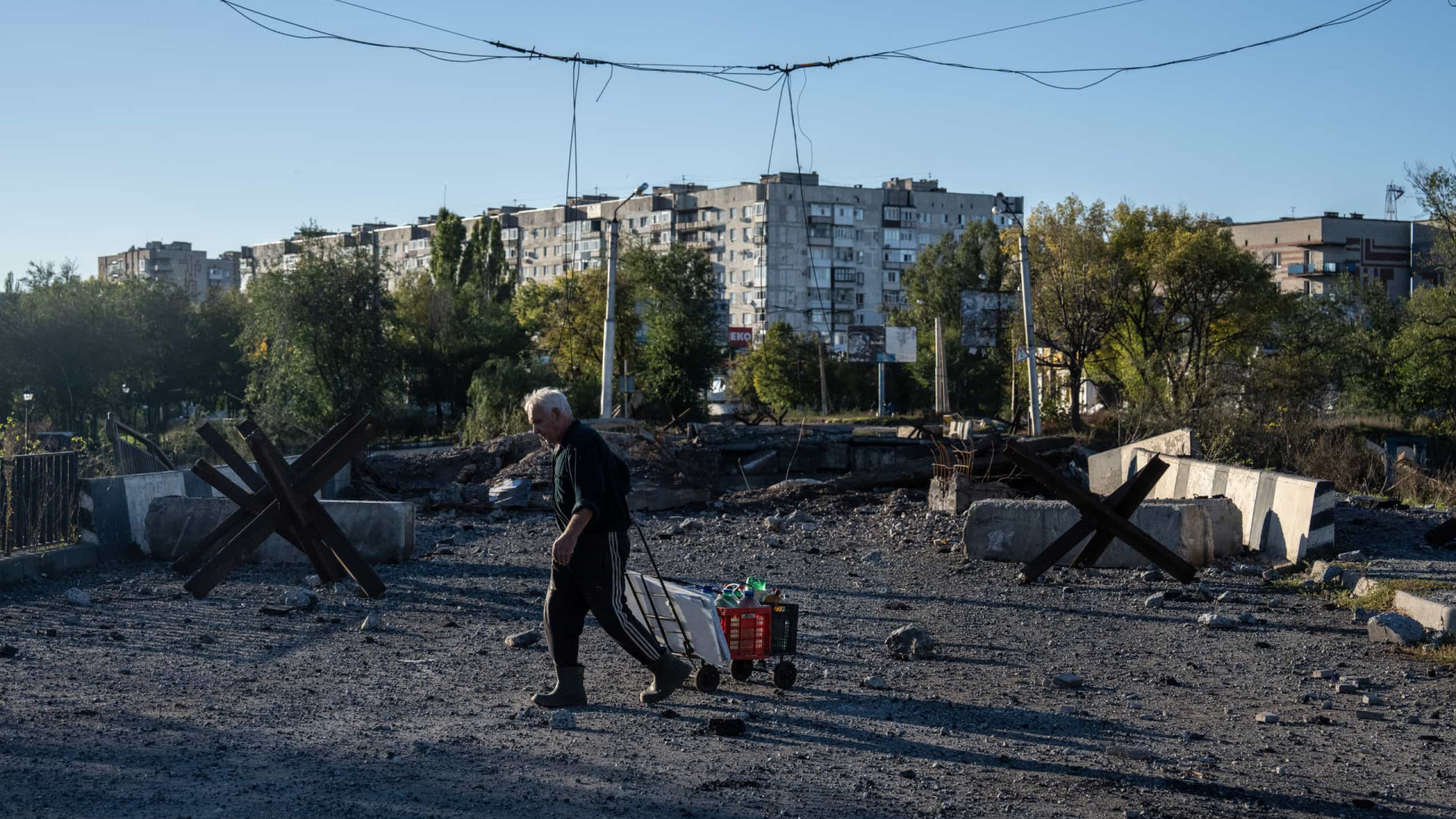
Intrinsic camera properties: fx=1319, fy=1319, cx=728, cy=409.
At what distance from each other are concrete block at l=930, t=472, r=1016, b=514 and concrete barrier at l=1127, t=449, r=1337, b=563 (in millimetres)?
3614

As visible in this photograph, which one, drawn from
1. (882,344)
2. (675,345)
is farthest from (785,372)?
(675,345)

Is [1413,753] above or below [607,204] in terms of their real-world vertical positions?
below

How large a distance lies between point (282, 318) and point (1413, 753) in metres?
46.1

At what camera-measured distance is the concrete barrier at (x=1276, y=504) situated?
13.1 metres

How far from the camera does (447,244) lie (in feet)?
322

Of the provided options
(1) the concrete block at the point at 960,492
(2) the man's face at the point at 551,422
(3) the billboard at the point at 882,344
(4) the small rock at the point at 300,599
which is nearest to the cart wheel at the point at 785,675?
(2) the man's face at the point at 551,422

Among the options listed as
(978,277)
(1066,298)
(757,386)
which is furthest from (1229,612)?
(978,277)

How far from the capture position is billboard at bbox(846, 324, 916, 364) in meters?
73.4

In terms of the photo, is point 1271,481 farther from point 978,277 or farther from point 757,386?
point 978,277

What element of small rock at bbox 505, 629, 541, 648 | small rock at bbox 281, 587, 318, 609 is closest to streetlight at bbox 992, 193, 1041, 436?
small rock at bbox 281, 587, 318, 609

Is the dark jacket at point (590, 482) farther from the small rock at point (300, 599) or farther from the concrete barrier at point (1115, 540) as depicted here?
the concrete barrier at point (1115, 540)

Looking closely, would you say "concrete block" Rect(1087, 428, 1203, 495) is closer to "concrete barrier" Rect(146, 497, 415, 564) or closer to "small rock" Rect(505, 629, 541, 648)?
"concrete barrier" Rect(146, 497, 415, 564)

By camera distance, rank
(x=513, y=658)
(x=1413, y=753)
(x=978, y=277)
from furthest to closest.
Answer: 1. (x=978, y=277)
2. (x=513, y=658)
3. (x=1413, y=753)

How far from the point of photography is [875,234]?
447 feet
